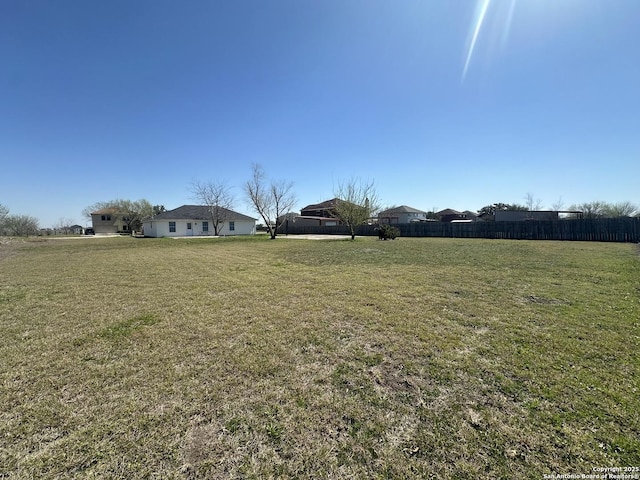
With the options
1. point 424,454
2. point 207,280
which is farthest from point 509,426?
point 207,280

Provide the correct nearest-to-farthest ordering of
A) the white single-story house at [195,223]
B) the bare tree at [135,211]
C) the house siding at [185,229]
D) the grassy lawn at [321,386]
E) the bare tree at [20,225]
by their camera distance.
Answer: the grassy lawn at [321,386]
the house siding at [185,229]
the white single-story house at [195,223]
the bare tree at [20,225]
the bare tree at [135,211]

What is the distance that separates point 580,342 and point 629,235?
70.2 ft

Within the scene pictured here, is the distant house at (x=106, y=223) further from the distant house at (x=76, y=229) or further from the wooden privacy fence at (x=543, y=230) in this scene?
the wooden privacy fence at (x=543, y=230)

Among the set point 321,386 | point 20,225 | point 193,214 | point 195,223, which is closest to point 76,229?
point 20,225

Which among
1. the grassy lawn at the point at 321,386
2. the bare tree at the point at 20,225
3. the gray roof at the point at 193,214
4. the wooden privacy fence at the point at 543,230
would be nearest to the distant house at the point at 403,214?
the wooden privacy fence at the point at 543,230

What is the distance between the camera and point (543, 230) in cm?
2094

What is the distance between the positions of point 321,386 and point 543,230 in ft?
83.3

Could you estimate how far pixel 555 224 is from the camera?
2030cm

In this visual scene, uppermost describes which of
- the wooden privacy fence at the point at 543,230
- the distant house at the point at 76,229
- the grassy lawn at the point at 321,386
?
the distant house at the point at 76,229

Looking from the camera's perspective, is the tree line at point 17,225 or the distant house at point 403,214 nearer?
the tree line at point 17,225

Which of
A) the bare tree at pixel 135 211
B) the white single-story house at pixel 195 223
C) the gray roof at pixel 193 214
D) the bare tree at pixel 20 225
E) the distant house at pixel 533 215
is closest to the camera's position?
the distant house at pixel 533 215

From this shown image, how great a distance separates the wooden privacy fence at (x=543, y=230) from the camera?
17.2 meters

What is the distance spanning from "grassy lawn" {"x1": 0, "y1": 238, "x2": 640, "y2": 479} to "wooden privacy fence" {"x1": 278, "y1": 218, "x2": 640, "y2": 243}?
18.2 meters

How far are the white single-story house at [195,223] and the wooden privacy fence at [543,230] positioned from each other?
2170 centimetres
